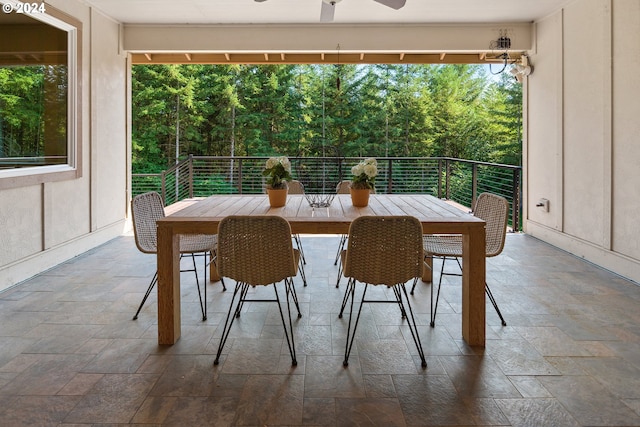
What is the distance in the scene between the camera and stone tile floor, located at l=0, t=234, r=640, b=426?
1.82 metres

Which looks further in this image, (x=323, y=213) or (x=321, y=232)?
(x=323, y=213)

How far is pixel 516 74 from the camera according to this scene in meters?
5.87

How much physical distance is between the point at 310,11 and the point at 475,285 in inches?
152

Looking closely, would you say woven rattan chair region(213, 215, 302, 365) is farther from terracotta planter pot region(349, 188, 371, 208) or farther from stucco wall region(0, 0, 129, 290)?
stucco wall region(0, 0, 129, 290)

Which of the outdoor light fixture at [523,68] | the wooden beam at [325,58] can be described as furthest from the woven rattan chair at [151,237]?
the outdoor light fixture at [523,68]

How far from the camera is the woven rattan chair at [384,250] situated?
2191 millimetres

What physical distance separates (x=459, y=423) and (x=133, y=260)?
11.8ft

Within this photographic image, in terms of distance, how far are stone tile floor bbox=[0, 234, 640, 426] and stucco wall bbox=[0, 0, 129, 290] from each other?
498mm

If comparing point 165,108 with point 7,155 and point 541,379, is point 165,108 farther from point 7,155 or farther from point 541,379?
point 541,379

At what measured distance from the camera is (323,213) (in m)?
2.70

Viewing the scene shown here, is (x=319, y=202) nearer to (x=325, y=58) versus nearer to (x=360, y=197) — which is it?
(x=360, y=197)

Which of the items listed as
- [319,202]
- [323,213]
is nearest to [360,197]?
[319,202]

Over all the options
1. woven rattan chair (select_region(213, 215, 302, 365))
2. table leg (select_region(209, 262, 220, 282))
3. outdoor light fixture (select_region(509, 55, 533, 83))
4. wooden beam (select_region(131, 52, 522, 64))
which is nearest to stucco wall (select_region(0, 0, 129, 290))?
wooden beam (select_region(131, 52, 522, 64))

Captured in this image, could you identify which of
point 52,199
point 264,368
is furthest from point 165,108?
point 264,368
